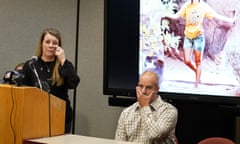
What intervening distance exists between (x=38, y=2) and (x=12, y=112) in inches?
95.4

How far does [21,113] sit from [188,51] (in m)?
1.72

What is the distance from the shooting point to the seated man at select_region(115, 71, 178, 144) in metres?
2.78

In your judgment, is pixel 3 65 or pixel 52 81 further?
pixel 3 65

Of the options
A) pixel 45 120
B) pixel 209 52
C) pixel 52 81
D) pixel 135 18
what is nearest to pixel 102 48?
pixel 135 18

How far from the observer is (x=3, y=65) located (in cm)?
417

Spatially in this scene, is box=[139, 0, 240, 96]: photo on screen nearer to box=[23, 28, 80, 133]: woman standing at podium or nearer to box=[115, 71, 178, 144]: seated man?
box=[115, 71, 178, 144]: seated man

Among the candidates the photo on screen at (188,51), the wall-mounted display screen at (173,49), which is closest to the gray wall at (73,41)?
the wall-mounted display screen at (173,49)

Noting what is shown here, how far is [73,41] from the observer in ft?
14.0

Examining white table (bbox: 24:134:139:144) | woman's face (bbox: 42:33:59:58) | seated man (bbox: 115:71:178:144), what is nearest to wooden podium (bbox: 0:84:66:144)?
white table (bbox: 24:134:139:144)

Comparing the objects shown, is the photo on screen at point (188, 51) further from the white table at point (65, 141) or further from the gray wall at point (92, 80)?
the white table at point (65, 141)

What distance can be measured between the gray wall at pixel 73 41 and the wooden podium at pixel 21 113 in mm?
1967

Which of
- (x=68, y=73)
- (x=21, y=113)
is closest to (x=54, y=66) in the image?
(x=68, y=73)

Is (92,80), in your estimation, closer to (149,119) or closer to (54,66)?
(54,66)

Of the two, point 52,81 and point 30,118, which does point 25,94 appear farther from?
point 52,81
